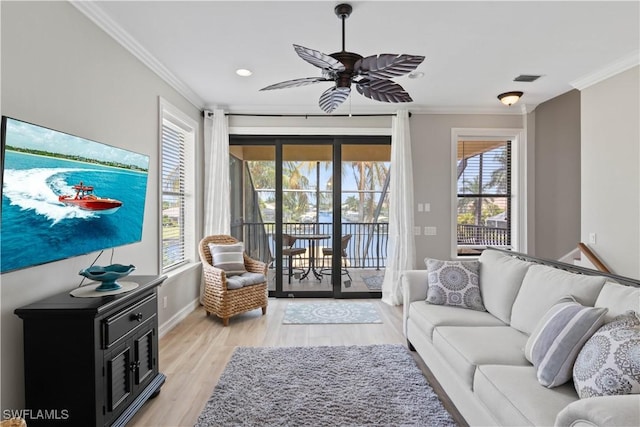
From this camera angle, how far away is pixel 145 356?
7.60 feet

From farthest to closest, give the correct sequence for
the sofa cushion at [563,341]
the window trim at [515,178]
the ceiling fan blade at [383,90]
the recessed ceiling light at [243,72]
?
the window trim at [515,178]
the recessed ceiling light at [243,72]
the ceiling fan blade at [383,90]
the sofa cushion at [563,341]

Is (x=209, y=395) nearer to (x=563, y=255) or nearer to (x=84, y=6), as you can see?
(x=84, y=6)

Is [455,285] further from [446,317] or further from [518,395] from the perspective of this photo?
[518,395]

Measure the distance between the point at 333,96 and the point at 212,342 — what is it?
8.47ft

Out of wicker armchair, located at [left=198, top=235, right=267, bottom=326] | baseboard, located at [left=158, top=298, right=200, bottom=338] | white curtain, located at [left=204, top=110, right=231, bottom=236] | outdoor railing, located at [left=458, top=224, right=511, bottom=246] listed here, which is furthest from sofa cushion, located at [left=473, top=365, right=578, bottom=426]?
white curtain, located at [left=204, top=110, right=231, bottom=236]

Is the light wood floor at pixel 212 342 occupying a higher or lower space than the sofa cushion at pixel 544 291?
lower

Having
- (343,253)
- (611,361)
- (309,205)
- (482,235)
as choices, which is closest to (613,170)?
(482,235)

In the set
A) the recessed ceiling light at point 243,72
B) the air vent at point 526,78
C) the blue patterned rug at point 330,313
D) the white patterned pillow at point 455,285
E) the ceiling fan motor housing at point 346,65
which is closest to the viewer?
the ceiling fan motor housing at point 346,65

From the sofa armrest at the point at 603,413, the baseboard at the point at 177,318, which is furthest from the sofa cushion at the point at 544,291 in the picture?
the baseboard at the point at 177,318

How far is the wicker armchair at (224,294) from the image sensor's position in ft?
12.5

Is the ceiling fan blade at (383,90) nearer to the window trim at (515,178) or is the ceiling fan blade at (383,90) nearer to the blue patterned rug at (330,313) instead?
the blue patterned rug at (330,313)

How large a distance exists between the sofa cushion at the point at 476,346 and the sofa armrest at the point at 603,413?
730mm

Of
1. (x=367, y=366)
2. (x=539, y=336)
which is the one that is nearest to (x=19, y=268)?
(x=367, y=366)

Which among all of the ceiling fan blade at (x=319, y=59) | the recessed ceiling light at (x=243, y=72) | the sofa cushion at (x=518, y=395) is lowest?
the sofa cushion at (x=518, y=395)
